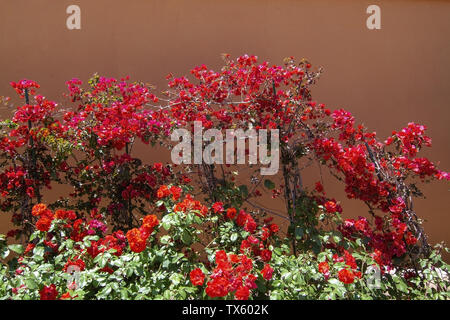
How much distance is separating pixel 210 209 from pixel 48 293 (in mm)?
1148

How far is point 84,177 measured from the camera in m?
2.90

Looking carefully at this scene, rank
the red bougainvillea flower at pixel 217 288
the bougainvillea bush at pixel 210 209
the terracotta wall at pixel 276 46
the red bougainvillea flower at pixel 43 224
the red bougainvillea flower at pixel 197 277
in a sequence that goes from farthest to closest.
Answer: the terracotta wall at pixel 276 46 < the red bougainvillea flower at pixel 43 224 < the bougainvillea bush at pixel 210 209 < the red bougainvillea flower at pixel 197 277 < the red bougainvillea flower at pixel 217 288

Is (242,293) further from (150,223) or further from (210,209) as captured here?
(210,209)

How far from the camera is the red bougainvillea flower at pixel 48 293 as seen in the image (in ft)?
6.29

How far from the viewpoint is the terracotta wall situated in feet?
11.6

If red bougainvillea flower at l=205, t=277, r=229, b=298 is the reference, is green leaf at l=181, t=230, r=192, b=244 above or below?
above

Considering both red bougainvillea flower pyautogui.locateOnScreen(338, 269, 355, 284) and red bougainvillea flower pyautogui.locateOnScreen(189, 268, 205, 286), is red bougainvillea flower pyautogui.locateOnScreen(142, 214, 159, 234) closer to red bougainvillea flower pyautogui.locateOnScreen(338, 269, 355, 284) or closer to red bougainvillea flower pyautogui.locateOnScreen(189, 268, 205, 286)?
red bougainvillea flower pyautogui.locateOnScreen(189, 268, 205, 286)

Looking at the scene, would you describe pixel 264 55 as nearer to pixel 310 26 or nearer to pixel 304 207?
pixel 310 26

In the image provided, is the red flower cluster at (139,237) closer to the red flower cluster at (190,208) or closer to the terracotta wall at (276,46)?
the red flower cluster at (190,208)

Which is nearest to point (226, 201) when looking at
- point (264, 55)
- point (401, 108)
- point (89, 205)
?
point (89, 205)

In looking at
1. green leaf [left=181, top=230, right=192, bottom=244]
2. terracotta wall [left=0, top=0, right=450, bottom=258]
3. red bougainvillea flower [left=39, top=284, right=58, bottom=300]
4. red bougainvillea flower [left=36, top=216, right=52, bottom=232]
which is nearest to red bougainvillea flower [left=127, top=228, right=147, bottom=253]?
green leaf [left=181, top=230, right=192, bottom=244]

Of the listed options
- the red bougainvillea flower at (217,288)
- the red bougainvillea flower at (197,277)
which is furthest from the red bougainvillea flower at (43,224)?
the red bougainvillea flower at (217,288)

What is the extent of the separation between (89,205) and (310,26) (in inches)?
108

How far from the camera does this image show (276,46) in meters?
3.68
